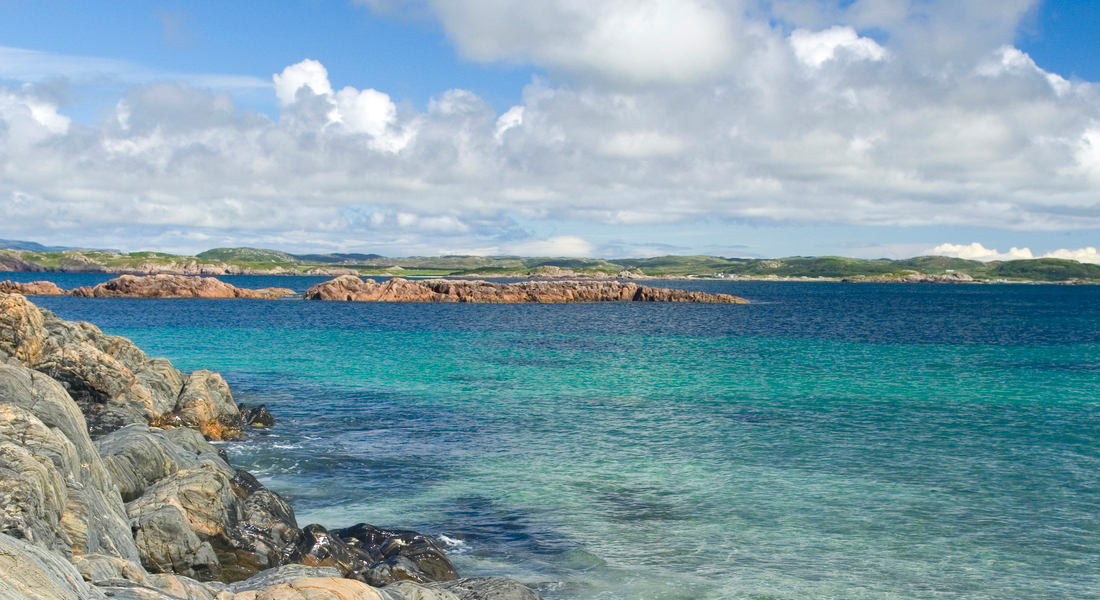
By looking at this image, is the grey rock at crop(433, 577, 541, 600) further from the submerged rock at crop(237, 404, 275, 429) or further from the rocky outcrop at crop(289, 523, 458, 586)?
the submerged rock at crop(237, 404, 275, 429)

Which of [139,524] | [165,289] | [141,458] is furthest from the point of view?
[165,289]

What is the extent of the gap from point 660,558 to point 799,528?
468 cm

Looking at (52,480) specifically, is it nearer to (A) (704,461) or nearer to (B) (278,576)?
(B) (278,576)

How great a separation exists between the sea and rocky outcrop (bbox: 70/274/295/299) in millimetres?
86626

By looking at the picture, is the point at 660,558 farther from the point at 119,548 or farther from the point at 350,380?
the point at 350,380

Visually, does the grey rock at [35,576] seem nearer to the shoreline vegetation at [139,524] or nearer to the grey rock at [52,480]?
the shoreline vegetation at [139,524]

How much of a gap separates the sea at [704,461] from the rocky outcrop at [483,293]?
7568 cm

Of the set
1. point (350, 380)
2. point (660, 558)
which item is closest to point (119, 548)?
point (660, 558)

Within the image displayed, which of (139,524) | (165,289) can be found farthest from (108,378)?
(165,289)

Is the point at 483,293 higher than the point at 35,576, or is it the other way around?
the point at 35,576

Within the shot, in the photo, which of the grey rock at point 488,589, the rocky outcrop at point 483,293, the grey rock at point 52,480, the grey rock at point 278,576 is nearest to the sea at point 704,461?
the grey rock at point 488,589

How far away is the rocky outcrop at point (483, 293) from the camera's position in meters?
141

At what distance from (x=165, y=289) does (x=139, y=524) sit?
141475 millimetres

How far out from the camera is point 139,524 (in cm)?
1559
